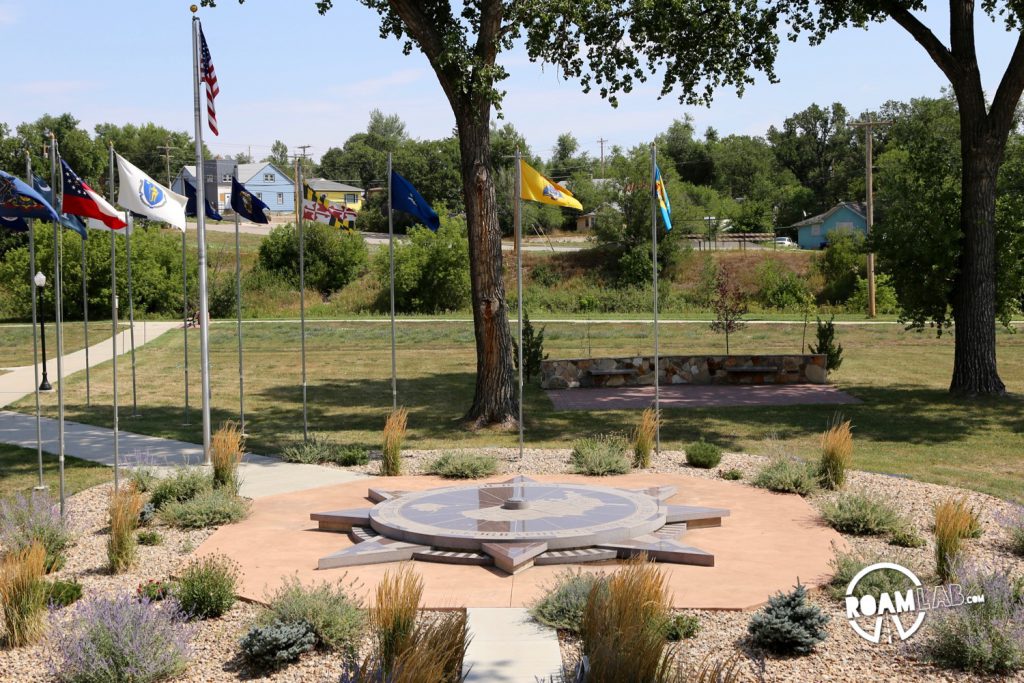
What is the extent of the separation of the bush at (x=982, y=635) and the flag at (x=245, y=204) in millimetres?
12035

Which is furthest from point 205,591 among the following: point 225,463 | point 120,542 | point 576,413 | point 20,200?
point 576,413

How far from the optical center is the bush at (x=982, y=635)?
7223 millimetres

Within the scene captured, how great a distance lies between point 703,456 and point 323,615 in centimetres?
824

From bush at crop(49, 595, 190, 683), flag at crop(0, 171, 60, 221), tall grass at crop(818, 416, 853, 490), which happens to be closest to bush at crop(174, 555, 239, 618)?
bush at crop(49, 595, 190, 683)

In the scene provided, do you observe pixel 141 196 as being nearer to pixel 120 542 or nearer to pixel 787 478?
pixel 120 542

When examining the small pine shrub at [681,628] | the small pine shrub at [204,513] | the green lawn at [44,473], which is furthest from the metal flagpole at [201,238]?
the small pine shrub at [681,628]

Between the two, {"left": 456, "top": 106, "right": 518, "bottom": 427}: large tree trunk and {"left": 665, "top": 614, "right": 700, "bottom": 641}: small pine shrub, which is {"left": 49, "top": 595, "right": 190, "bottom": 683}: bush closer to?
{"left": 665, "top": 614, "right": 700, "bottom": 641}: small pine shrub

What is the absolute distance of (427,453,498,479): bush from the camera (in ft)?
47.2

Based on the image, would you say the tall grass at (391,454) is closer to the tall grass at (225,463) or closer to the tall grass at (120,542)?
the tall grass at (225,463)

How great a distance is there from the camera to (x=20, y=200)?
11711mm

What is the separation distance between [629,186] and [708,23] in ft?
125

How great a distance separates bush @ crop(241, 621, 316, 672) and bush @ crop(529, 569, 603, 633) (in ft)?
6.14

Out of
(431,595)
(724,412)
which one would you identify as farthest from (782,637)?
(724,412)

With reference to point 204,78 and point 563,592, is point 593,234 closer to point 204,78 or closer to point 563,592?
point 204,78
